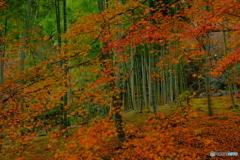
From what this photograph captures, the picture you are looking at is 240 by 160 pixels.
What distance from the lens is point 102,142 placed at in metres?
7.51

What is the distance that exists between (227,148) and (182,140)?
1518 mm

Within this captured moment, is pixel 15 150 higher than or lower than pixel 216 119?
lower

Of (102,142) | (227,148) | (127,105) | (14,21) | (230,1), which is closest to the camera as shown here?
(230,1)

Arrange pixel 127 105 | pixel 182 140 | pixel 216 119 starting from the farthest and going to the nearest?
pixel 127 105, pixel 216 119, pixel 182 140

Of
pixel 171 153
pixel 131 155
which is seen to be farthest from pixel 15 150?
pixel 171 153

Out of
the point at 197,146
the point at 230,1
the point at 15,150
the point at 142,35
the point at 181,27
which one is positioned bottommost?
the point at 15,150

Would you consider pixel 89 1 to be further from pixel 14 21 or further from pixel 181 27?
pixel 181 27

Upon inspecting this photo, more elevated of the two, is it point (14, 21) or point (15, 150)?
point (14, 21)

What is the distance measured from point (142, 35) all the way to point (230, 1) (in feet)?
8.63

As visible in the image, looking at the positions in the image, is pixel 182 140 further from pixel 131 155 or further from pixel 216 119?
pixel 216 119

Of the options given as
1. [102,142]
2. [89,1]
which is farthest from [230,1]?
[89,1]

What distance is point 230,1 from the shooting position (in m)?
4.73

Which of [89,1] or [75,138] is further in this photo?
[89,1]

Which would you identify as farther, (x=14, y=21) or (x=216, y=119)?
(x=14, y=21)
